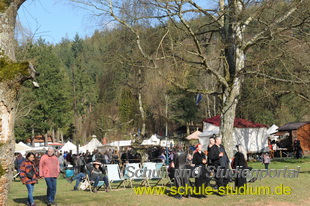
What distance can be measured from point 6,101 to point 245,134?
2809 centimetres

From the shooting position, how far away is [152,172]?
16.1m

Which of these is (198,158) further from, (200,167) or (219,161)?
(219,161)

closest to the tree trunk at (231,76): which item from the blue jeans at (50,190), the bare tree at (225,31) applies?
the bare tree at (225,31)

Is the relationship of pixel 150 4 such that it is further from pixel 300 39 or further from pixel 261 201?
pixel 261 201

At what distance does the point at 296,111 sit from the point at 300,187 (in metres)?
35.8

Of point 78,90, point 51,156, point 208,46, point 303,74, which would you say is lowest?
point 51,156

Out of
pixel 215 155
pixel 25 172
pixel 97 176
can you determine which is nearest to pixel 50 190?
pixel 25 172

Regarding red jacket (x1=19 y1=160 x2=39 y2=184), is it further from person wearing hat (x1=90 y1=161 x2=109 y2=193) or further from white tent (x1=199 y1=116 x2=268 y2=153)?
white tent (x1=199 y1=116 x2=268 y2=153)

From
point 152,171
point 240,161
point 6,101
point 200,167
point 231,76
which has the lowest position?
point 152,171

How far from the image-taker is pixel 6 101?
7969 mm

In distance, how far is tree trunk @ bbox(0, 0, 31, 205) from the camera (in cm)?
793

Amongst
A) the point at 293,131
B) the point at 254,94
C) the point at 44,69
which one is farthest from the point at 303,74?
the point at 44,69

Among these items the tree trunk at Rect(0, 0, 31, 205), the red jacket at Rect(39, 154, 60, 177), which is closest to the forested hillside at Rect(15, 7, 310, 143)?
the red jacket at Rect(39, 154, 60, 177)

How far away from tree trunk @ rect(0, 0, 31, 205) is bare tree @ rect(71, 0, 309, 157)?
8.17 metres
